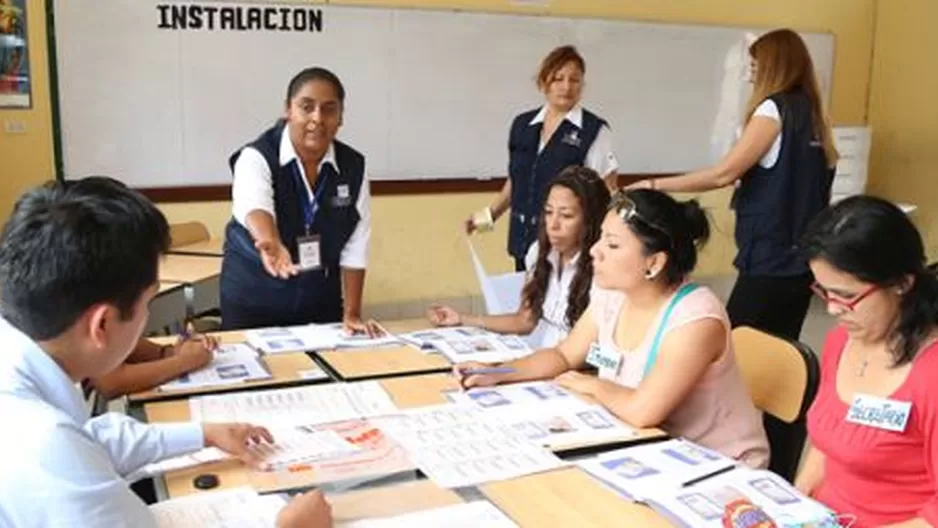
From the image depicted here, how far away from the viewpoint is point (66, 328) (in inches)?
39.2

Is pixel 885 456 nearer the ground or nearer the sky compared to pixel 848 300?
nearer the ground

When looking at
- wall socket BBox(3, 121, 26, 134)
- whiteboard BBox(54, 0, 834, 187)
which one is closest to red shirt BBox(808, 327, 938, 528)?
whiteboard BBox(54, 0, 834, 187)

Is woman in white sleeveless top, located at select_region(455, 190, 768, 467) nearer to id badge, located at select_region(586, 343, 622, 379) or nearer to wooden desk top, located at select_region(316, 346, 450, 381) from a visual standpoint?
id badge, located at select_region(586, 343, 622, 379)

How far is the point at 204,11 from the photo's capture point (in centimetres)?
413

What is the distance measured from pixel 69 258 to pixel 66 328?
85 millimetres

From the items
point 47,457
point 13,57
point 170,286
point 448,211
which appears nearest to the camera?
point 47,457

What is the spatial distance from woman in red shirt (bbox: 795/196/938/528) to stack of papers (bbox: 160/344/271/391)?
48.4 inches

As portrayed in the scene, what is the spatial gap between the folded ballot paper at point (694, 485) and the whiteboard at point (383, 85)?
3206mm

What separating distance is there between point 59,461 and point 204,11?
3582 mm

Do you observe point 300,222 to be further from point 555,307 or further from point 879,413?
point 879,413

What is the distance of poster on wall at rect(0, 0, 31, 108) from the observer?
3816mm

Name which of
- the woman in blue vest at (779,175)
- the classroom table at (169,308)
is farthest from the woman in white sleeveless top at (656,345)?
the classroom table at (169,308)

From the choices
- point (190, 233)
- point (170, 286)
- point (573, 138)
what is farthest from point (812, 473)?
point (190, 233)

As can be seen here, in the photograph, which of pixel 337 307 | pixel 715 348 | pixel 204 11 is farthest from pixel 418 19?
pixel 715 348
